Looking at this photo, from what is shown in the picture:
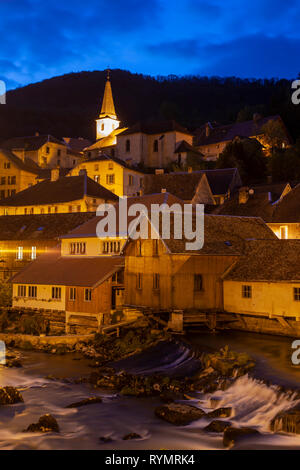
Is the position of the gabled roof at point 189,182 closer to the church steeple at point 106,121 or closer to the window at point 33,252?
the window at point 33,252

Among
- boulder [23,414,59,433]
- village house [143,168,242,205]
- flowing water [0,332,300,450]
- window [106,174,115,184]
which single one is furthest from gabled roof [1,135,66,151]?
boulder [23,414,59,433]

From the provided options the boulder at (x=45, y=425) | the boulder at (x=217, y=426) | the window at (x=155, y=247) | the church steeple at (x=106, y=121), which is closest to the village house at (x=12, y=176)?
the church steeple at (x=106, y=121)

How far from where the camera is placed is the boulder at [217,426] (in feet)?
58.9

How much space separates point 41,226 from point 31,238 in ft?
7.20

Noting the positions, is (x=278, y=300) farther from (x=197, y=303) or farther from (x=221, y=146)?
(x=221, y=146)

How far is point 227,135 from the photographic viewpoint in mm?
92312

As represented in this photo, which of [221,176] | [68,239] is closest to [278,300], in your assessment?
[68,239]

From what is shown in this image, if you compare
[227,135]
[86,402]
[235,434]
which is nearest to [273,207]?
[86,402]

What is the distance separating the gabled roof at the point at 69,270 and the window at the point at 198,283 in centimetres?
579

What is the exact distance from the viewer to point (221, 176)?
6162 cm

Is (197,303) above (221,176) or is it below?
below

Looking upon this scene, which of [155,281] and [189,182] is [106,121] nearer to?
[189,182]
